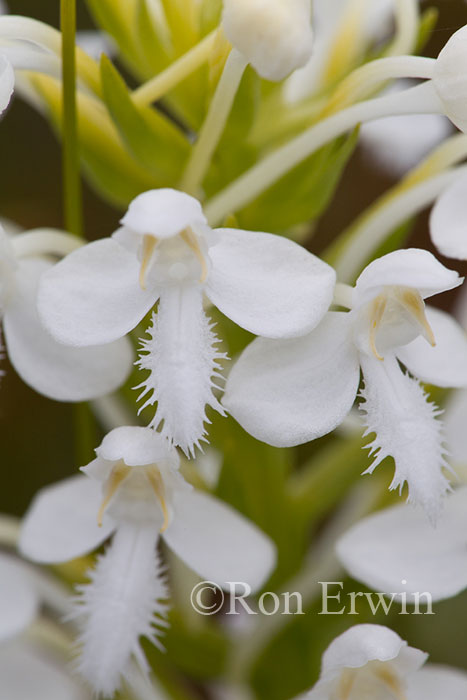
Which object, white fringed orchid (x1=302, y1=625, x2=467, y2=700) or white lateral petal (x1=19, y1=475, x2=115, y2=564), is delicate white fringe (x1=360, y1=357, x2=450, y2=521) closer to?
white fringed orchid (x1=302, y1=625, x2=467, y2=700)

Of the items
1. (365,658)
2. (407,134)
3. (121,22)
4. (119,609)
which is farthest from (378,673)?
(407,134)

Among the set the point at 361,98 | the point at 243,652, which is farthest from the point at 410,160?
the point at 243,652

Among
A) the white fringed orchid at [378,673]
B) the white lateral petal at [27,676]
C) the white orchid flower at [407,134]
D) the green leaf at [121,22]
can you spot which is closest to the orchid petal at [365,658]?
the white fringed orchid at [378,673]

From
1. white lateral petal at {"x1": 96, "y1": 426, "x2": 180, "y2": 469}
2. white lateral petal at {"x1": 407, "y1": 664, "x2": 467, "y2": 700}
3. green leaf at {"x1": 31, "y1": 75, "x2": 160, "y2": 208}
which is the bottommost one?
white lateral petal at {"x1": 407, "y1": 664, "x2": 467, "y2": 700}

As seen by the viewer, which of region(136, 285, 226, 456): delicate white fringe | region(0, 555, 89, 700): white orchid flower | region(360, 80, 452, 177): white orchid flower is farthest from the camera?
region(360, 80, 452, 177): white orchid flower

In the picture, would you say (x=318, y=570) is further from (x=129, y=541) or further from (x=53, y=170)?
(x=53, y=170)

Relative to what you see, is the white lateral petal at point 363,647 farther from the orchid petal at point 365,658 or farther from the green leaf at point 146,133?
the green leaf at point 146,133

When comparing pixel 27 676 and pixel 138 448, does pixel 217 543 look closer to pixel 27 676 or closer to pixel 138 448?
pixel 138 448

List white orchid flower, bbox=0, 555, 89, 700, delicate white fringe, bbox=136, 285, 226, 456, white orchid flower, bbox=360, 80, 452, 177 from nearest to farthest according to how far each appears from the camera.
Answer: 1. delicate white fringe, bbox=136, 285, 226, 456
2. white orchid flower, bbox=0, 555, 89, 700
3. white orchid flower, bbox=360, 80, 452, 177

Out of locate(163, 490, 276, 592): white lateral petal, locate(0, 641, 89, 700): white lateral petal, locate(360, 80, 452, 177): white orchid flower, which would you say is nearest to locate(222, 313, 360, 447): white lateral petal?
locate(163, 490, 276, 592): white lateral petal
